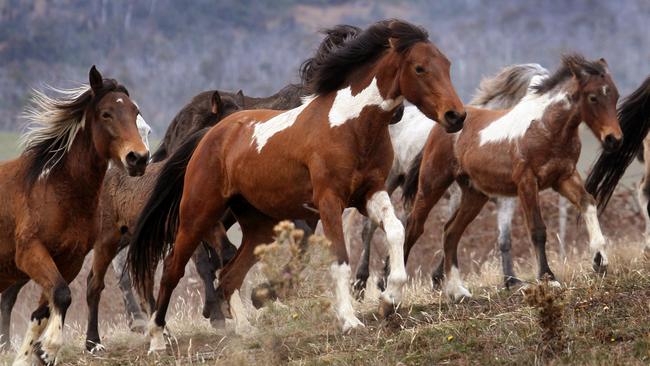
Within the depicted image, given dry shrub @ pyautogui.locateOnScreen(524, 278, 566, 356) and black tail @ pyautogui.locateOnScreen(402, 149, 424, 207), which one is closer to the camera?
dry shrub @ pyautogui.locateOnScreen(524, 278, 566, 356)

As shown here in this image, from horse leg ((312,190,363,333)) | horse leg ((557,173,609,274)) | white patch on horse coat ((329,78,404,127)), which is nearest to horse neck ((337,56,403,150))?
white patch on horse coat ((329,78,404,127))

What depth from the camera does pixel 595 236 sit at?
34.0 feet

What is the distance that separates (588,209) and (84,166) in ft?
13.4

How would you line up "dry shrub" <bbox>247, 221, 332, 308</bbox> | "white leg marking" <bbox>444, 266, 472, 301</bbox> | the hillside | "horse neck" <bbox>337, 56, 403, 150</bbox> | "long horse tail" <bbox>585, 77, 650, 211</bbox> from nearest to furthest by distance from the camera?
"dry shrub" <bbox>247, 221, 332, 308</bbox> → "horse neck" <bbox>337, 56, 403, 150</bbox> → "white leg marking" <bbox>444, 266, 472, 301</bbox> → "long horse tail" <bbox>585, 77, 650, 211</bbox> → the hillside

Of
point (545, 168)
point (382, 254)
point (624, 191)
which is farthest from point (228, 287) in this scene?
point (624, 191)

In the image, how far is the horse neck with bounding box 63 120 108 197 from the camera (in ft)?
30.9

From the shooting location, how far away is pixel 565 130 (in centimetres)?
1064

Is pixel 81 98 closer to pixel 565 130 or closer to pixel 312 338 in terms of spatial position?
pixel 312 338

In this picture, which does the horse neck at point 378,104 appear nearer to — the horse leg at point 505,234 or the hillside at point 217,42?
the horse leg at point 505,234

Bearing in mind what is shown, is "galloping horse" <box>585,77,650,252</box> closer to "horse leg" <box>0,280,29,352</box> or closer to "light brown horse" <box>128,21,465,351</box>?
"light brown horse" <box>128,21,465,351</box>

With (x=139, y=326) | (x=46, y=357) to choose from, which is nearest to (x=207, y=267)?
(x=139, y=326)

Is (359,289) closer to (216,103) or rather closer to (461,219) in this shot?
(461,219)

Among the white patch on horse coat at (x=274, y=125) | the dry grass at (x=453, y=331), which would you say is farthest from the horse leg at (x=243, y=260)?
the white patch on horse coat at (x=274, y=125)

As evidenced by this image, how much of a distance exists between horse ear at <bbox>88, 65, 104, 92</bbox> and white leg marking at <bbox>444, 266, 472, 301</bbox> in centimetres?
337
